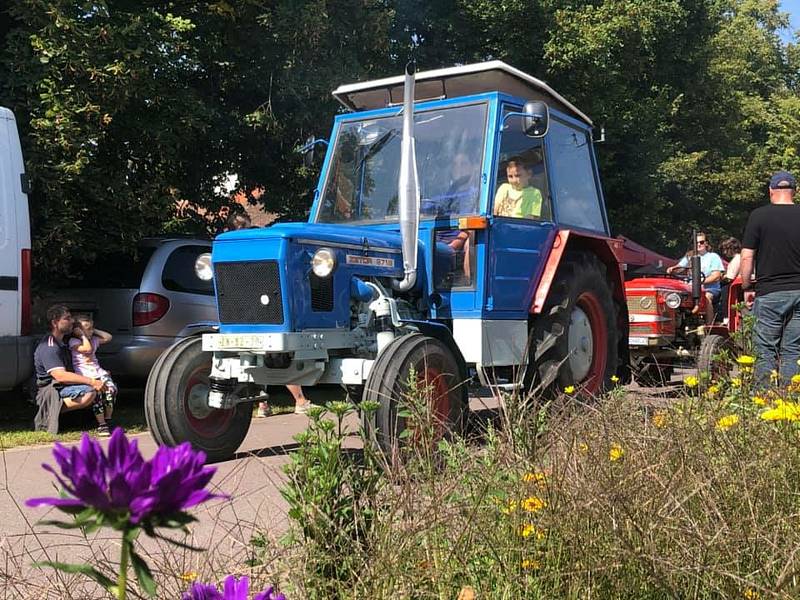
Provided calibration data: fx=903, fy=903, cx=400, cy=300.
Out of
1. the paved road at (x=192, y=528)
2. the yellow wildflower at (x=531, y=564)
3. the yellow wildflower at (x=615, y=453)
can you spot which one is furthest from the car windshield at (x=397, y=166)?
the yellow wildflower at (x=531, y=564)

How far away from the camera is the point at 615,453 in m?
3.24

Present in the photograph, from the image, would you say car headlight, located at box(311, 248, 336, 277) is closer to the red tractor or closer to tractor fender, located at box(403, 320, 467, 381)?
tractor fender, located at box(403, 320, 467, 381)

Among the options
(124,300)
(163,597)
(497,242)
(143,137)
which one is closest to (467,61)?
(143,137)

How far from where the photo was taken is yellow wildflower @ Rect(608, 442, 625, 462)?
320 centimetres

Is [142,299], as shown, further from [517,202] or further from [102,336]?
[517,202]

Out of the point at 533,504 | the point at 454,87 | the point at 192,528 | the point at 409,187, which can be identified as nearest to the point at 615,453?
the point at 533,504

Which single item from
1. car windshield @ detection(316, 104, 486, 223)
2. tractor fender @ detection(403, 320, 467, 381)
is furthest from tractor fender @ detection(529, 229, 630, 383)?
tractor fender @ detection(403, 320, 467, 381)

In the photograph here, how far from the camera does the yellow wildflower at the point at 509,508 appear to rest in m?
2.81

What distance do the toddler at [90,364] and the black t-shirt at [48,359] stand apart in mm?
125

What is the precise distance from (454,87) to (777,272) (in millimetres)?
2837

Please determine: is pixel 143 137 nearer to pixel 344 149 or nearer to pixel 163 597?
pixel 344 149

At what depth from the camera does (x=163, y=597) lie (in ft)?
8.19

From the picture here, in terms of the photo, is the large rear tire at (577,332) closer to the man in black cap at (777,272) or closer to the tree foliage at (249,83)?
the man in black cap at (777,272)

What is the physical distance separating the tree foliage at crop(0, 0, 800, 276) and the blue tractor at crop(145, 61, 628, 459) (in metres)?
3.25
